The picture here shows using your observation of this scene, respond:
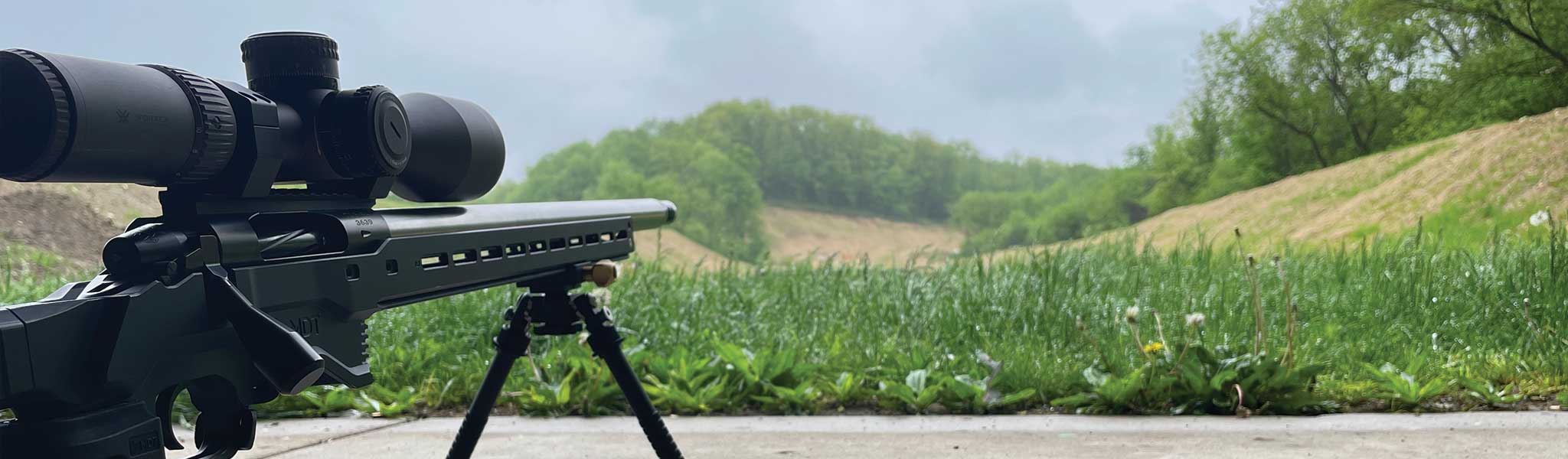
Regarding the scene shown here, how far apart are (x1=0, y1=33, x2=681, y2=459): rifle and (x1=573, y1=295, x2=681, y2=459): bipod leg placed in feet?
1.45

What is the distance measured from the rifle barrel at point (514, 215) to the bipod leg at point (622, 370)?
8.1 inches

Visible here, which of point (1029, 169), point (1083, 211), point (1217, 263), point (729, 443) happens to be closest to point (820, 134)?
point (1083, 211)

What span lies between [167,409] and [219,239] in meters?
0.24

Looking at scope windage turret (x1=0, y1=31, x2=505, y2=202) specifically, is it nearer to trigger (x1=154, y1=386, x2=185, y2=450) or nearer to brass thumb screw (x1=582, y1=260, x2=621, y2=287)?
trigger (x1=154, y1=386, x2=185, y2=450)

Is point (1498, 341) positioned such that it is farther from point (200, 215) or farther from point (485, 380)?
point (200, 215)

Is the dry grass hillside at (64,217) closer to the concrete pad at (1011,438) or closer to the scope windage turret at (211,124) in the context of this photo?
the concrete pad at (1011,438)

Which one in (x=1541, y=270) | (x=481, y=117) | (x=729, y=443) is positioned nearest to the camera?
(x=481, y=117)

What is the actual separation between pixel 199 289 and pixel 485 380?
990 mm

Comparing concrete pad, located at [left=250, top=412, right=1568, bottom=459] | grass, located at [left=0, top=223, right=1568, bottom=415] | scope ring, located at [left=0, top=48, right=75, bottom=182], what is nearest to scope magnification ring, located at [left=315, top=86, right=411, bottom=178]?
scope ring, located at [left=0, top=48, right=75, bottom=182]

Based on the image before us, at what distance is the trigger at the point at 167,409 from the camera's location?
130 cm

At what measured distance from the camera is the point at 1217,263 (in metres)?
6.62

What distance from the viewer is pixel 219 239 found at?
132 cm

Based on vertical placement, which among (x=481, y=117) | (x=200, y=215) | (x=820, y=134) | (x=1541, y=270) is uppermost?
(x=820, y=134)

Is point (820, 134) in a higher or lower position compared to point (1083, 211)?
higher
